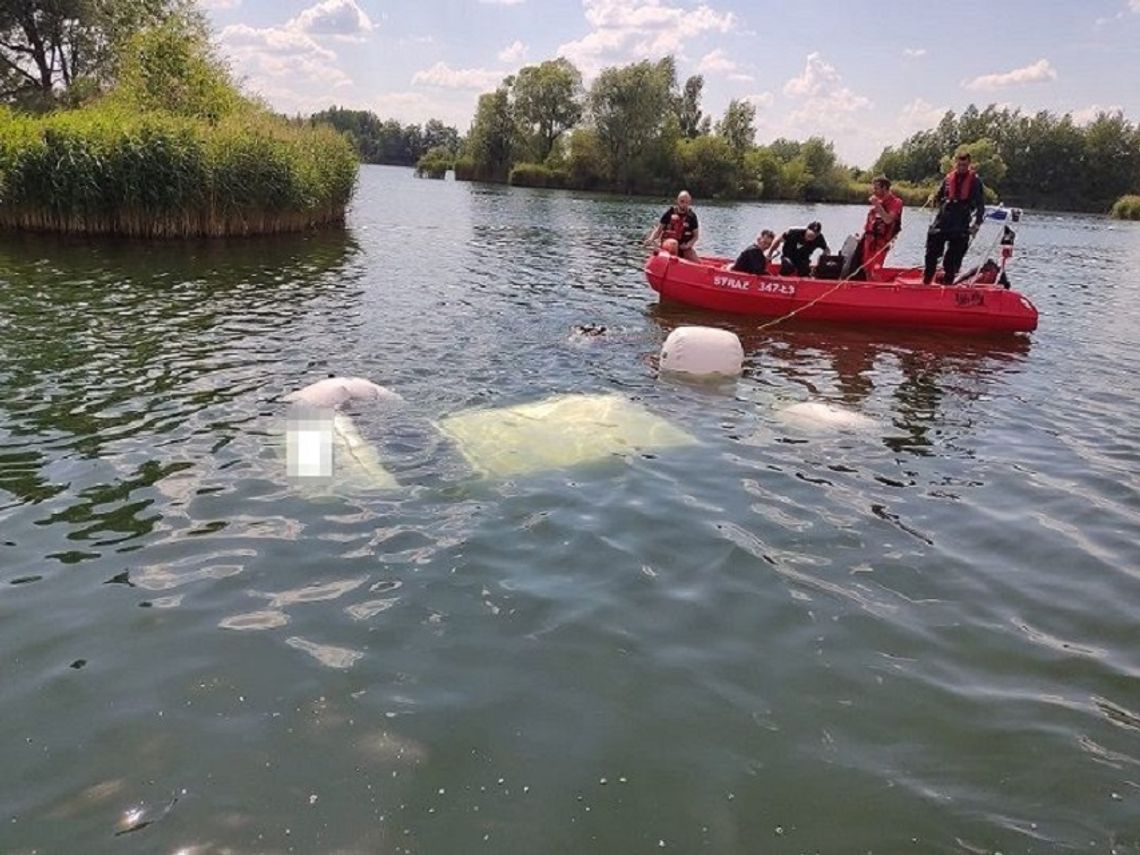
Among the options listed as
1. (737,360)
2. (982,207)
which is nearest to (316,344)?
(737,360)

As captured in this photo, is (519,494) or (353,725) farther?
(519,494)

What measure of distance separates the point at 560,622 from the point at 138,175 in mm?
17377

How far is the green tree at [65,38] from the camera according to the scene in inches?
1302

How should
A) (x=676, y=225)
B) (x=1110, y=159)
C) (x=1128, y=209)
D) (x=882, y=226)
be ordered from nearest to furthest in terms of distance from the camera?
(x=882, y=226), (x=676, y=225), (x=1128, y=209), (x=1110, y=159)

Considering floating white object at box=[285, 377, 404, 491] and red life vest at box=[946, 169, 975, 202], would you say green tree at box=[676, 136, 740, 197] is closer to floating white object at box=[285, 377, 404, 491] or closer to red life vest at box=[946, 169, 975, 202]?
red life vest at box=[946, 169, 975, 202]

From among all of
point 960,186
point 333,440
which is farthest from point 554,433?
point 960,186

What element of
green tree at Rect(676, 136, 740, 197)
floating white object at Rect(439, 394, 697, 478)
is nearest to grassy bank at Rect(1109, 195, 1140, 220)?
green tree at Rect(676, 136, 740, 197)

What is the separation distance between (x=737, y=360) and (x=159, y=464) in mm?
6523

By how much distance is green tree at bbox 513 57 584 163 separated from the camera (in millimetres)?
73000

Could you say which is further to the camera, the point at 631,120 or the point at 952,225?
the point at 631,120

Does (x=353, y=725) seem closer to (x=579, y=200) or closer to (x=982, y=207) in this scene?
(x=982, y=207)

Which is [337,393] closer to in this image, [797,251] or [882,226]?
[797,251]

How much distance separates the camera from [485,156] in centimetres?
7244

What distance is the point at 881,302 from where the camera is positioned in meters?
13.4
